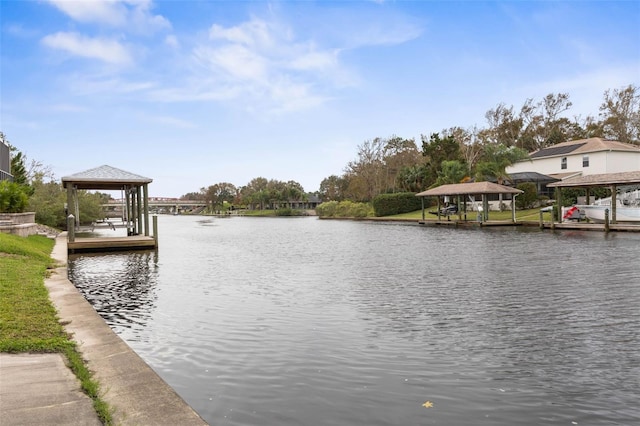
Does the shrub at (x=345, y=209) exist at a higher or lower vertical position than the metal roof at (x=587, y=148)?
lower

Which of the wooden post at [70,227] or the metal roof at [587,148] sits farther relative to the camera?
the metal roof at [587,148]

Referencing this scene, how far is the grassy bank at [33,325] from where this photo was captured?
16.7 ft

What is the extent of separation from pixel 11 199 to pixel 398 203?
4369 centimetres

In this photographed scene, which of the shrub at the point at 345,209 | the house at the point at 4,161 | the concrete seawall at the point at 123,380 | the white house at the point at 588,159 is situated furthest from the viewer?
the shrub at the point at 345,209

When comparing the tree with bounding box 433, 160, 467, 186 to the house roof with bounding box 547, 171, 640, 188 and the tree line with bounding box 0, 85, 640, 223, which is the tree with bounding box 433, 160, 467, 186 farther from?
the house roof with bounding box 547, 171, 640, 188

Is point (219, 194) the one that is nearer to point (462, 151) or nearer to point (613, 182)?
point (462, 151)

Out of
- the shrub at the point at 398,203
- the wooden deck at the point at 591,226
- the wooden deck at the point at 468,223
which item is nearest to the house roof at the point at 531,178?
the wooden deck at the point at 468,223

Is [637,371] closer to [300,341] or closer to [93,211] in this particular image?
[300,341]

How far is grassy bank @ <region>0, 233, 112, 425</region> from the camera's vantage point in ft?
16.7

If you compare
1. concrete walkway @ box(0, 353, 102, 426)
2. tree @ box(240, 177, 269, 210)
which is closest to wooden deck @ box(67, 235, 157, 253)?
concrete walkway @ box(0, 353, 102, 426)

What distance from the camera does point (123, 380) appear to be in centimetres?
517

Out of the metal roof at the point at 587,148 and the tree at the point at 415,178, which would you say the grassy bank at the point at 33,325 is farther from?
the tree at the point at 415,178

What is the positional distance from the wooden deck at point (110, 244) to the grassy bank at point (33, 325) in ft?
31.1

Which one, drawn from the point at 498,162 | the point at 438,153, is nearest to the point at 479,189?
the point at 498,162
